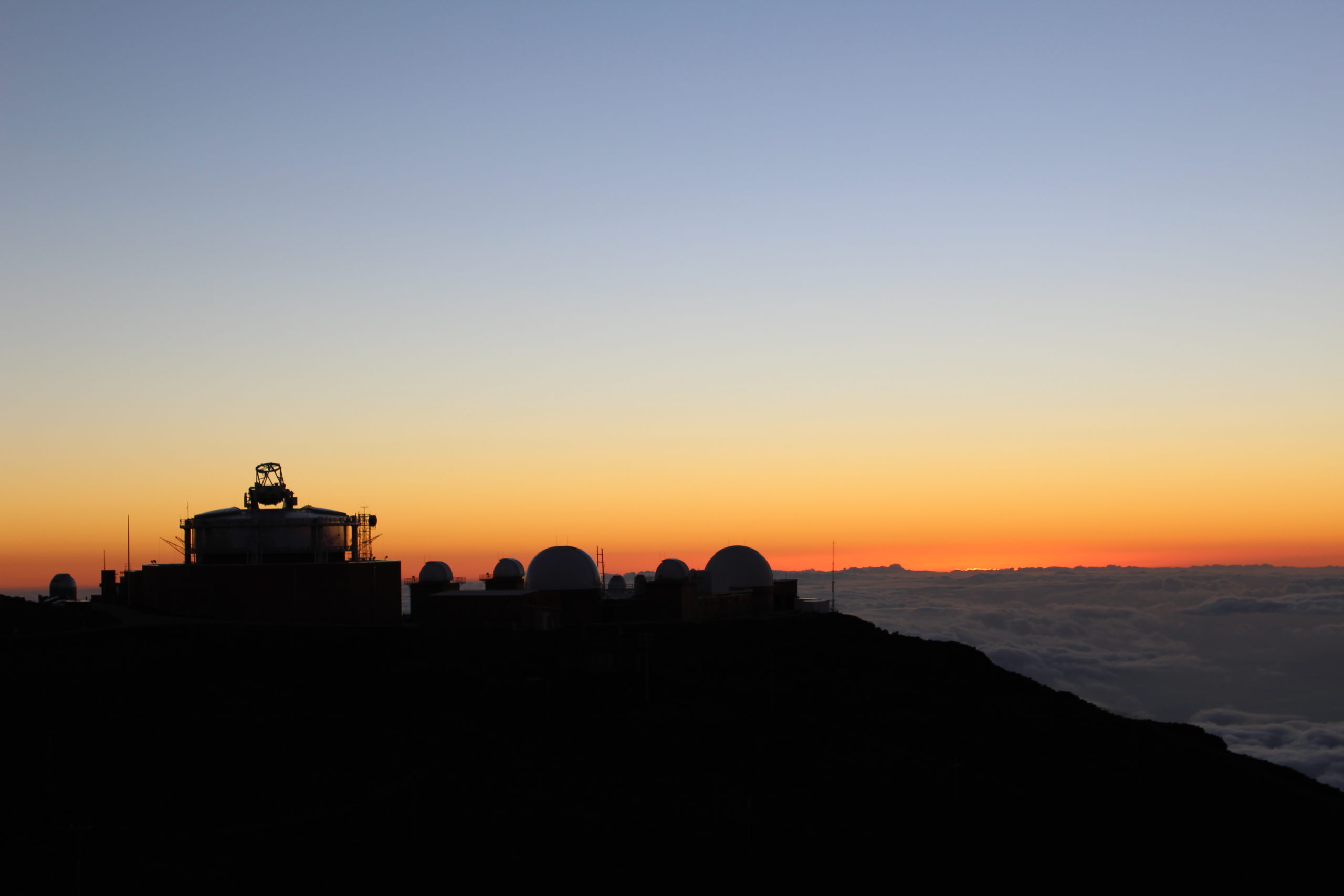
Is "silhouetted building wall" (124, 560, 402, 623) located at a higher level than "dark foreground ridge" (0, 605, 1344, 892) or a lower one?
higher

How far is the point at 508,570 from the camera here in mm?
53750

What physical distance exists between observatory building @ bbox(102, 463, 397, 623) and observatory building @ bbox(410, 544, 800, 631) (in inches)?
125

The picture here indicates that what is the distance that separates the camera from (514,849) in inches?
894

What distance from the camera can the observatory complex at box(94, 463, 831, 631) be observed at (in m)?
45.5

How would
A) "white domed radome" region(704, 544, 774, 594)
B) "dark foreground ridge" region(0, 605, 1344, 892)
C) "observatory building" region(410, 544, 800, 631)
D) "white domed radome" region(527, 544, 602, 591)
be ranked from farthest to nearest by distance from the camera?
"white domed radome" region(704, 544, 774, 594)
"white domed radome" region(527, 544, 602, 591)
"observatory building" region(410, 544, 800, 631)
"dark foreground ridge" region(0, 605, 1344, 892)

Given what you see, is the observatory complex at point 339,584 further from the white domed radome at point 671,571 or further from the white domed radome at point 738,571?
the white domed radome at point 738,571

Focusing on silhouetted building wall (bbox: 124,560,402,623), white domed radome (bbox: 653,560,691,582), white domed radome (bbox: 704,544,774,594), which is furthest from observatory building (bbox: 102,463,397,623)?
white domed radome (bbox: 704,544,774,594)

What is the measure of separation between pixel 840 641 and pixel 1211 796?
697 inches

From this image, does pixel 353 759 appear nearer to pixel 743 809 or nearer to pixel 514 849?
pixel 514 849

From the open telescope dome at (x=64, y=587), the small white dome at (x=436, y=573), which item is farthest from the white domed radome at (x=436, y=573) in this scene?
the open telescope dome at (x=64, y=587)

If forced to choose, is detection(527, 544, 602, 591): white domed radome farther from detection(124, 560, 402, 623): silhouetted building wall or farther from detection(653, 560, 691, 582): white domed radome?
detection(124, 560, 402, 623): silhouetted building wall

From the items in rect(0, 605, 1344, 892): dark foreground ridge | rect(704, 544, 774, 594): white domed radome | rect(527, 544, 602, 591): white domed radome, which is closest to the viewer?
rect(0, 605, 1344, 892): dark foreground ridge

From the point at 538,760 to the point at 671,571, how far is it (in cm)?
2387

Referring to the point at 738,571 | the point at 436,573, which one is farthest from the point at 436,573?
the point at 738,571
